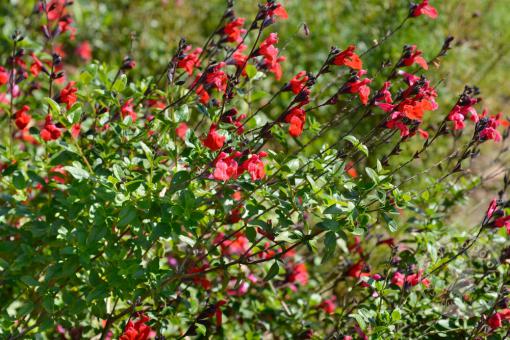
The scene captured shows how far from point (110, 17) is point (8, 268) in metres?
3.73

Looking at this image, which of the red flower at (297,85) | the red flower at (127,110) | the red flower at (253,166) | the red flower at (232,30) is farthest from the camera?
the red flower at (232,30)

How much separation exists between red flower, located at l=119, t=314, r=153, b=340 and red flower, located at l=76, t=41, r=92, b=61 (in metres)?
4.11

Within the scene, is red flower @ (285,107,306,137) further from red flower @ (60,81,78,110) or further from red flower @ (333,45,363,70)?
red flower @ (60,81,78,110)

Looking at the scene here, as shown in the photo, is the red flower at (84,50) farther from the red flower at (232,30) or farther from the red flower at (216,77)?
the red flower at (216,77)

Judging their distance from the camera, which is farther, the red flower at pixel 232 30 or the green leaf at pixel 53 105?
the red flower at pixel 232 30

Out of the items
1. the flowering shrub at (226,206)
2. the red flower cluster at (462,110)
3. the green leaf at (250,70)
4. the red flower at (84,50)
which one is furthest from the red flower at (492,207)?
the red flower at (84,50)

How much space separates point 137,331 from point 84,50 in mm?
4226

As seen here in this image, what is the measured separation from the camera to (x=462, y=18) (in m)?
6.35

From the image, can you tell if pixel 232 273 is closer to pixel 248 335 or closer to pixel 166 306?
pixel 248 335

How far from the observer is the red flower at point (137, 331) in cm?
221

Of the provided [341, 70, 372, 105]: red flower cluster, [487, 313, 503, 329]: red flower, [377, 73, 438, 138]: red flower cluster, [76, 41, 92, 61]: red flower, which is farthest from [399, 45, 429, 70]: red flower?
[76, 41, 92, 61]: red flower

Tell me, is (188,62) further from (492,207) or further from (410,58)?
(492,207)

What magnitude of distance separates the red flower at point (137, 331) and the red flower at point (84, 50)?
4.11 m

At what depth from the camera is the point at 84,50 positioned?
595 centimetres
